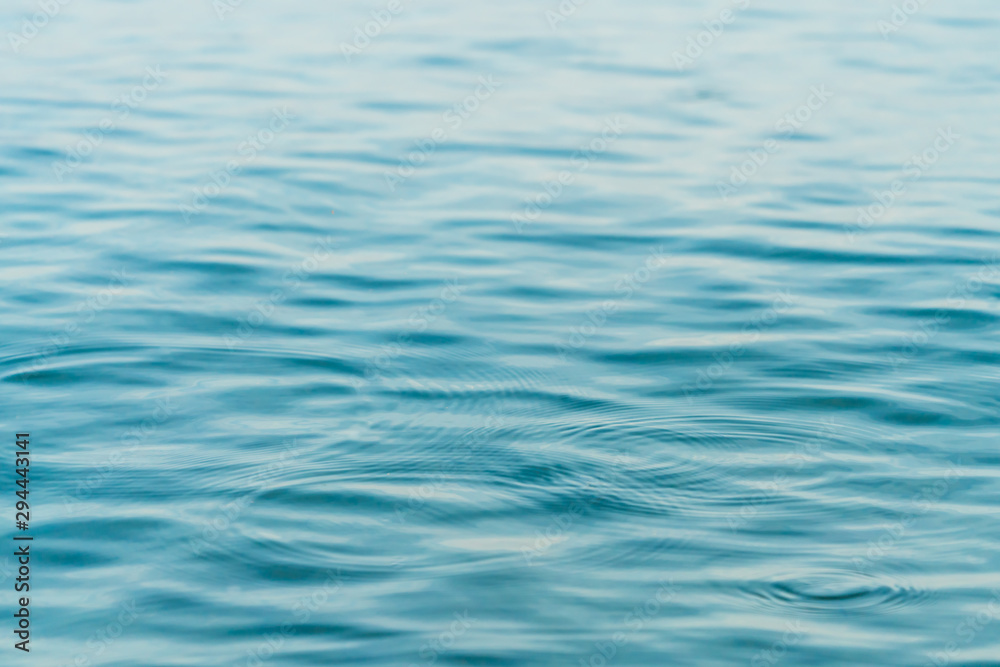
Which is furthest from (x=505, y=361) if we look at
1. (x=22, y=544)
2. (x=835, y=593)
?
(x=22, y=544)

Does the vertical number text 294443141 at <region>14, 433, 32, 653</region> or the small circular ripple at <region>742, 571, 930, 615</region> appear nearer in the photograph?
the vertical number text 294443141 at <region>14, 433, 32, 653</region>

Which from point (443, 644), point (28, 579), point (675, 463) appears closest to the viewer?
point (443, 644)

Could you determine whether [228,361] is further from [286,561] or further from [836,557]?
[836,557]

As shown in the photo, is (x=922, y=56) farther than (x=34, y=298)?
Yes

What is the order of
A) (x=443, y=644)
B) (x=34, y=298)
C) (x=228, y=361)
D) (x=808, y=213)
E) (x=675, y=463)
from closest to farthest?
(x=443, y=644), (x=675, y=463), (x=228, y=361), (x=34, y=298), (x=808, y=213)

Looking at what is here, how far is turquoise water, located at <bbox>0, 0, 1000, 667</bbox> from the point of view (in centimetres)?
380

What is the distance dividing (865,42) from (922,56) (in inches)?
21.9

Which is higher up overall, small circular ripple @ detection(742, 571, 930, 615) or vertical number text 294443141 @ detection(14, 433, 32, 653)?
vertical number text 294443141 @ detection(14, 433, 32, 653)

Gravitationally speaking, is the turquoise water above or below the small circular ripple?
above

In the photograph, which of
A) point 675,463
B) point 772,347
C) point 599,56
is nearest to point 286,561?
point 675,463

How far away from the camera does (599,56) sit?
10180mm

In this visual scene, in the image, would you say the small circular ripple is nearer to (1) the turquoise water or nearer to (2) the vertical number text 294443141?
(1) the turquoise water

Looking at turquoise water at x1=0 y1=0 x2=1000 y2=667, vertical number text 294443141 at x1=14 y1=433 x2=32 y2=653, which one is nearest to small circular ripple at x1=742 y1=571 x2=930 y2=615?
turquoise water at x1=0 y1=0 x2=1000 y2=667

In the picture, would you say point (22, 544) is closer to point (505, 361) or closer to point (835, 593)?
point (505, 361)
